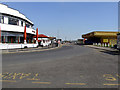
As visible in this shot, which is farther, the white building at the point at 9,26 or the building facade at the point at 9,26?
the building facade at the point at 9,26

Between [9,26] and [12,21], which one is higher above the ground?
[12,21]

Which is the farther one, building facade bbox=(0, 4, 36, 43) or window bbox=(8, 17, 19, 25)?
window bbox=(8, 17, 19, 25)

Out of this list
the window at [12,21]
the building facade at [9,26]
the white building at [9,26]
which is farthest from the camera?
the window at [12,21]

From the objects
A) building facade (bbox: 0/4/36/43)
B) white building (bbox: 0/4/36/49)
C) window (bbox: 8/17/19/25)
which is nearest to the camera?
white building (bbox: 0/4/36/49)

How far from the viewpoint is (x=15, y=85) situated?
12.6ft

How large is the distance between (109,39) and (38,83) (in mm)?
47673

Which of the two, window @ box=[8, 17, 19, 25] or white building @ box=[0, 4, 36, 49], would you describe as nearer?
white building @ box=[0, 4, 36, 49]

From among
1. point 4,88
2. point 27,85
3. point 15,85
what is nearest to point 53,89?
point 27,85

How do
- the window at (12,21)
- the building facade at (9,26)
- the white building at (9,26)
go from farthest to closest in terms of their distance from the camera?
1. the window at (12,21)
2. the building facade at (9,26)
3. the white building at (9,26)

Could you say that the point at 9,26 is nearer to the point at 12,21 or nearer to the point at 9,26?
the point at 9,26

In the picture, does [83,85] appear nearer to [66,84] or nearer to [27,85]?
[66,84]

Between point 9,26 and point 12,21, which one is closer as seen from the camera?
point 9,26

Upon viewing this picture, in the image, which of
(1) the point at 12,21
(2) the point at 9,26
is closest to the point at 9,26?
(2) the point at 9,26

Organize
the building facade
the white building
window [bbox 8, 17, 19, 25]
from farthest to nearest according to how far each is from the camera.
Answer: window [bbox 8, 17, 19, 25] → the building facade → the white building
